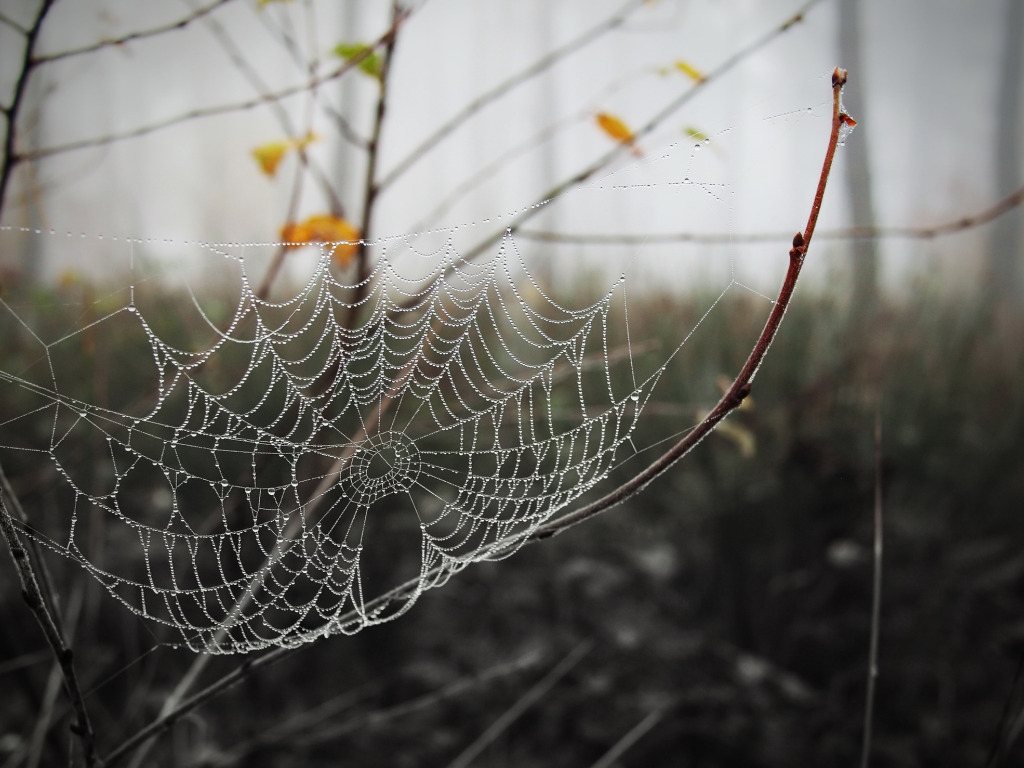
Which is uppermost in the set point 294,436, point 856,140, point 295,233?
point 856,140

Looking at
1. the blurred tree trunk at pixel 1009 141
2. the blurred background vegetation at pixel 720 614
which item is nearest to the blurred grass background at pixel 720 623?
the blurred background vegetation at pixel 720 614

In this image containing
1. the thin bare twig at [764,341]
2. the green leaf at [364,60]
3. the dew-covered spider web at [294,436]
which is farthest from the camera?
the dew-covered spider web at [294,436]

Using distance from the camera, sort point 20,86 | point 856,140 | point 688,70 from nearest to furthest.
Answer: point 20,86
point 688,70
point 856,140

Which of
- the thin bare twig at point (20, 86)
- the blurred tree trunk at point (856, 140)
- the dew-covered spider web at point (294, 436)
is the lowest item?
the dew-covered spider web at point (294, 436)

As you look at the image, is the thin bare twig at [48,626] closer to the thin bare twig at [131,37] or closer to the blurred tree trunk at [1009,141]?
the thin bare twig at [131,37]

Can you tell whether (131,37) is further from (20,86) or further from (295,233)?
(295,233)

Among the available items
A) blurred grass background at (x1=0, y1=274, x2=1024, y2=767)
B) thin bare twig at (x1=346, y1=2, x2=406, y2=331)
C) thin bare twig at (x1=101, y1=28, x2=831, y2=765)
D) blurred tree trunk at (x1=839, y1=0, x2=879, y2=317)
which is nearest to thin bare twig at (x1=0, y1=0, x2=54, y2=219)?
thin bare twig at (x1=346, y1=2, x2=406, y2=331)

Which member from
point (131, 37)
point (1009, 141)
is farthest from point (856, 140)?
point (131, 37)
